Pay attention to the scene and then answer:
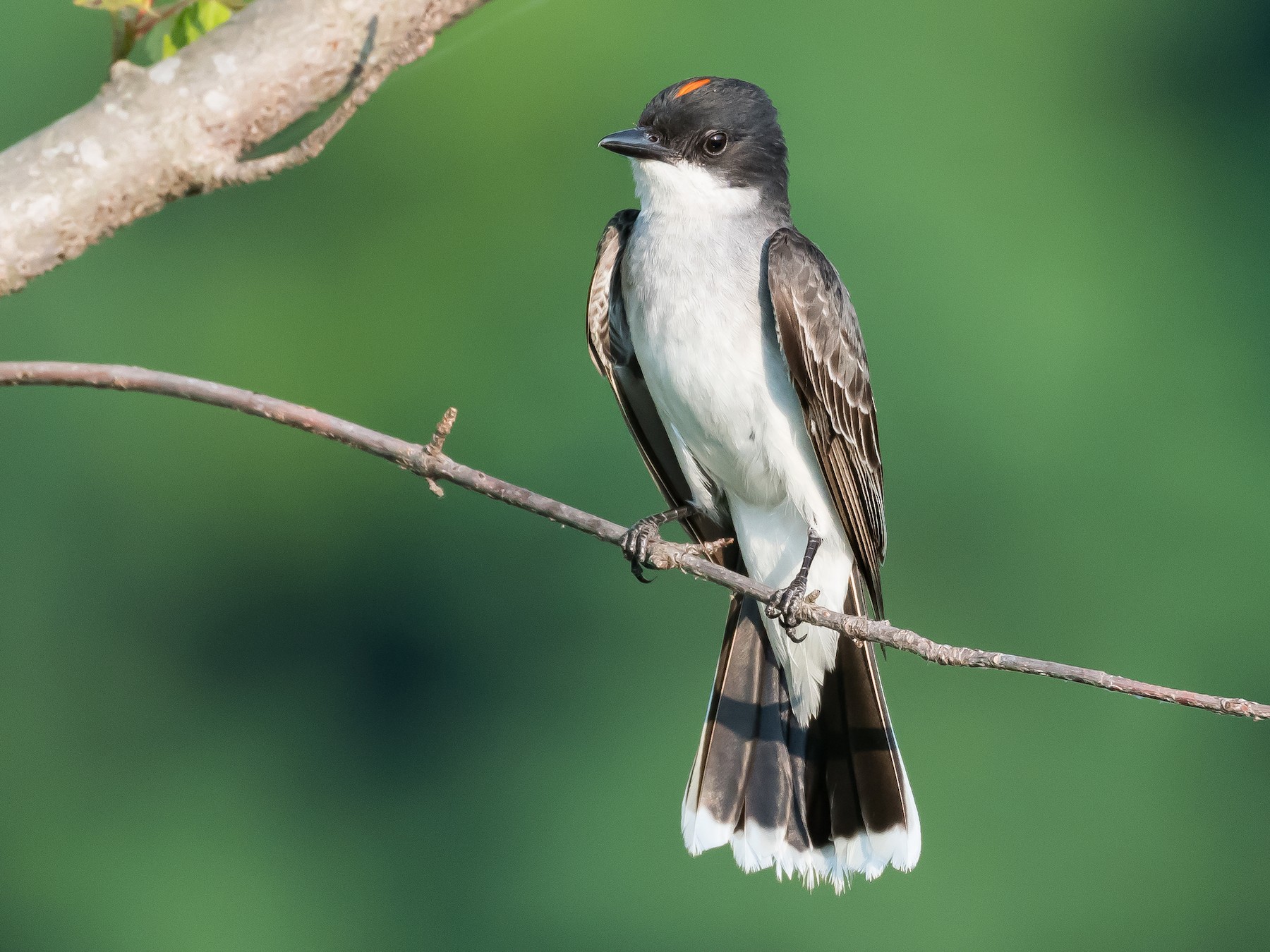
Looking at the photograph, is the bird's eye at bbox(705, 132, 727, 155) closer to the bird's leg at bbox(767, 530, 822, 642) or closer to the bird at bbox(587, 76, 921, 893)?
the bird at bbox(587, 76, 921, 893)

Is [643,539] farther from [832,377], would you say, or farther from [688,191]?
[688,191]

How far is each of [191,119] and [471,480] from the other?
61 centimetres

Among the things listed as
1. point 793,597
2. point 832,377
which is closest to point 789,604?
point 793,597

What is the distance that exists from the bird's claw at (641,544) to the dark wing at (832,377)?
0.42m

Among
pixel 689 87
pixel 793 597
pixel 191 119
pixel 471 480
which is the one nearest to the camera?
pixel 191 119

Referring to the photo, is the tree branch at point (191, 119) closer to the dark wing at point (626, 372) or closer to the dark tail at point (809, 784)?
the dark wing at point (626, 372)

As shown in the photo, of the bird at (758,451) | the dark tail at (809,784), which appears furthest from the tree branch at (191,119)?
the dark tail at (809,784)

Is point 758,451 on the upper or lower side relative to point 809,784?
upper

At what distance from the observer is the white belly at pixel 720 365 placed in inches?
104

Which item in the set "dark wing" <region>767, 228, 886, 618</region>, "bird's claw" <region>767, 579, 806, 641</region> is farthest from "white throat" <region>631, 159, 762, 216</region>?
"bird's claw" <region>767, 579, 806, 641</region>

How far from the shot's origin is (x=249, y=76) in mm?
A: 1602

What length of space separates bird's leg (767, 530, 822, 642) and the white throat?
2.58ft

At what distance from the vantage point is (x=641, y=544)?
2.74 m

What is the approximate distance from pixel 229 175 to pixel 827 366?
1.48 metres
